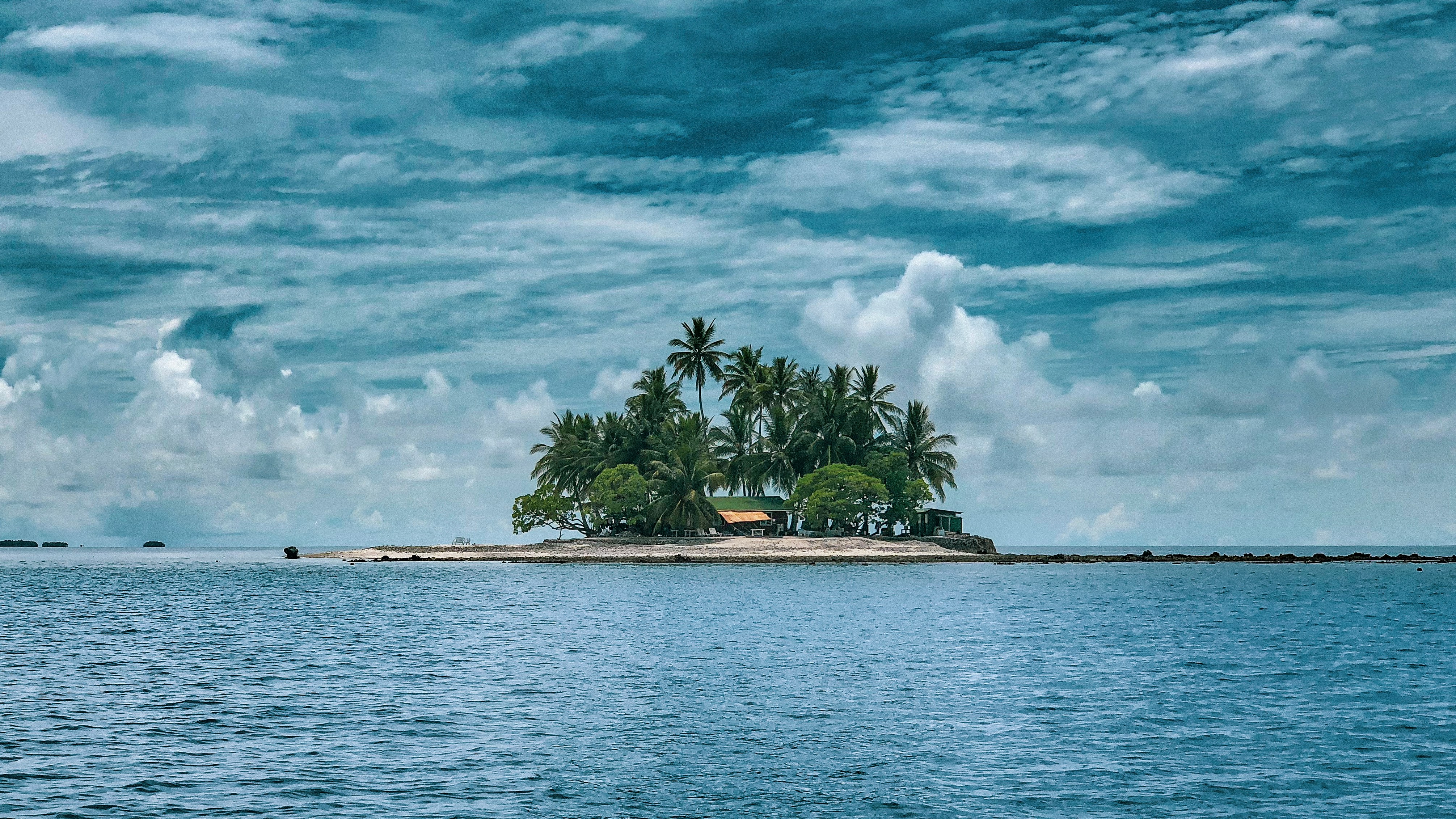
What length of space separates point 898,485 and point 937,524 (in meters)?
14.8

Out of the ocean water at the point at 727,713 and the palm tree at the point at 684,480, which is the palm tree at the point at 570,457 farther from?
the ocean water at the point at 727,713

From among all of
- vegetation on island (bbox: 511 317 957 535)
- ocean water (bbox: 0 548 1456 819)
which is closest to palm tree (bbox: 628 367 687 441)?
vegetation on island (bbox: 511 317 957 535)

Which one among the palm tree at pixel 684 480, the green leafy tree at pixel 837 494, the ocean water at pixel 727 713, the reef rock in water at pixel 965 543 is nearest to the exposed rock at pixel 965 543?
the reef rock in water at pixel 965 543

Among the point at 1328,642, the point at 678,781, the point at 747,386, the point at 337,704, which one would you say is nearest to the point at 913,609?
the point at 1328,642

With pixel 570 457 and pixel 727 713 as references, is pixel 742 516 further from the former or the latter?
pixel 727 713

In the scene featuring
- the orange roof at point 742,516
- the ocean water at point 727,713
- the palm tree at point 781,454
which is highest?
the palm tree at point 781,454

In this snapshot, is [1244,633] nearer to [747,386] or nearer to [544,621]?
[544,621]

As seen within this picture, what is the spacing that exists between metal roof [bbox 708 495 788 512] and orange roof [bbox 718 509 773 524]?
43 centimetres

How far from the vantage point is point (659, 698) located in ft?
94.4

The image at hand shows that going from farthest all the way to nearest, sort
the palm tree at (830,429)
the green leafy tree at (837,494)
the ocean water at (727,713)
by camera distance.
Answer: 1. the palm tree at (830,429)
2. the green leafy tree at (837,494)
3. the ocean water at (727,713)

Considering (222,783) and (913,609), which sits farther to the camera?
(913,609)

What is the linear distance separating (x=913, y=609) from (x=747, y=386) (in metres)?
67.8

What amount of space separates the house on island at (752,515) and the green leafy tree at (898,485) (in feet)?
35.8

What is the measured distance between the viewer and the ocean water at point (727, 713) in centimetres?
1852
